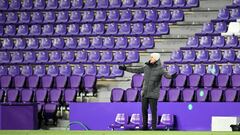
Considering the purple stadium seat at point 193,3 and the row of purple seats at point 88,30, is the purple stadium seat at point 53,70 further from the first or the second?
the purple stadium seat at point 193,3

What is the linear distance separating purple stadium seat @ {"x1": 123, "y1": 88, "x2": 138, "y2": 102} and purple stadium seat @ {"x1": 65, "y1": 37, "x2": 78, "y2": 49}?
3.73 meters

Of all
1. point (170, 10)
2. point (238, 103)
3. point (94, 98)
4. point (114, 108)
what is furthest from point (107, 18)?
point (238, 103)

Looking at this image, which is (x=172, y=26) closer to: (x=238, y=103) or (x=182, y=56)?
(x=182, y=56)

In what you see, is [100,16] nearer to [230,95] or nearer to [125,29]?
[125,29]

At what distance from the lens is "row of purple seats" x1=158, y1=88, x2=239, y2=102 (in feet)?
66.4

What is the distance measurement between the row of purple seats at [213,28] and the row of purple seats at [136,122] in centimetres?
454

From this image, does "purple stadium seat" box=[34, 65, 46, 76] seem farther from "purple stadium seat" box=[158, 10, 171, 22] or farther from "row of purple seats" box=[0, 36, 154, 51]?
"purple stadium seat" box=[158, 10, 171, 22]

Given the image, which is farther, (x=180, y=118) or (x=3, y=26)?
(x=3, y=26)

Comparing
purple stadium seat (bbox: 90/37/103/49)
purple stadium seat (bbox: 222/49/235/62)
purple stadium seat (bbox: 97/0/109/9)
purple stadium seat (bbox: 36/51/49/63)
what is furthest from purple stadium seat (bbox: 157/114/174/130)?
purple stadium seat (bbox: 97/0/109/9)

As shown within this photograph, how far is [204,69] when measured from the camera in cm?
2211

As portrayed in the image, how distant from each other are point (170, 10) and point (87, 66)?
Result: 3.40 meters

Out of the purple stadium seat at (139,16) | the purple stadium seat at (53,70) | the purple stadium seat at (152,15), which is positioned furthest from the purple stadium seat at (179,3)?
the purple stadium seat at (53,70)

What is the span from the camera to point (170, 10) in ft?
81.3

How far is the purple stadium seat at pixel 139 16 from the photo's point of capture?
81.1ft
